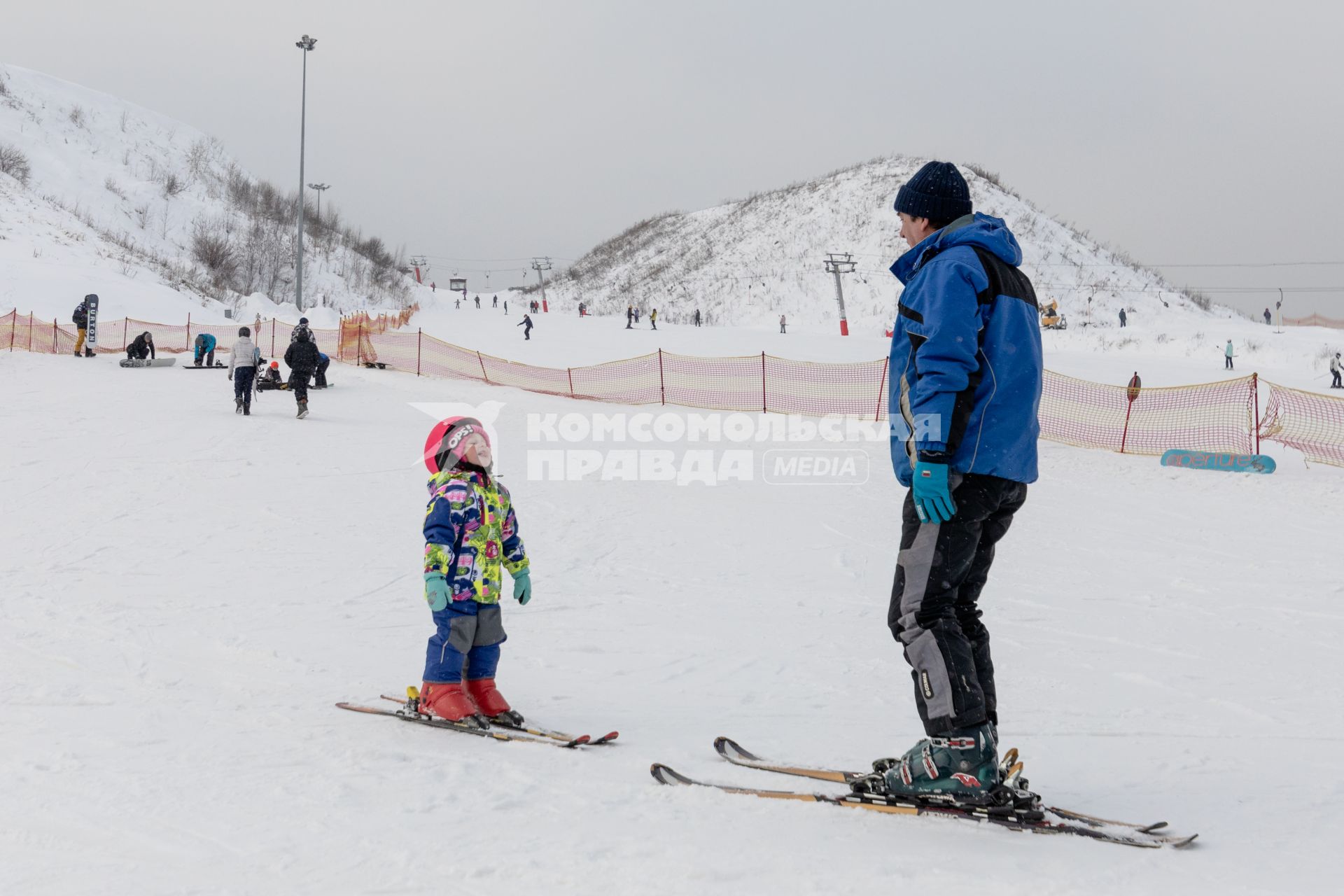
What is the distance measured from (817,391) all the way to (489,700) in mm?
Answer: 16810

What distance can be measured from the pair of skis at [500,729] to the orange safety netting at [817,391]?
7533 millimetres

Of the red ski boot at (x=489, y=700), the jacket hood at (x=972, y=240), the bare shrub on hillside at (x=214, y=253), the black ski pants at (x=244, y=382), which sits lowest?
the red ski boot at (x=489, y=700)

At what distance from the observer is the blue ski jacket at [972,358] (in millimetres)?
3070

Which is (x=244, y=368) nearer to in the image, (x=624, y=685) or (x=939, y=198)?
(x=624, y=685)

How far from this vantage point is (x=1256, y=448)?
48.0 feet

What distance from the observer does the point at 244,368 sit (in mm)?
15766

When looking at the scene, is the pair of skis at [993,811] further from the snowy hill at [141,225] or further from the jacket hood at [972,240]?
the snowy hill at [141,225]

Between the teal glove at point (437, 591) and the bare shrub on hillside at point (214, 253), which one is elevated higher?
the bare shrub on hillside at point (214, 253)

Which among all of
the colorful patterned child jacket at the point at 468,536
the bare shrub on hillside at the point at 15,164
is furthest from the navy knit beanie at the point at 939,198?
the bare shrub on hillside at the point at 15,164

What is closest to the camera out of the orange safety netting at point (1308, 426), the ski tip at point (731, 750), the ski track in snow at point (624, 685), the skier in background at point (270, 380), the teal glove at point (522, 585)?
the ski track in snow at point (624, 685)

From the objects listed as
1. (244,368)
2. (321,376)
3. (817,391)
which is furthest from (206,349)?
(817,391)

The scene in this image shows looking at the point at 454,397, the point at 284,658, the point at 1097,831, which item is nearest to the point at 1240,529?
the point at 1097,831

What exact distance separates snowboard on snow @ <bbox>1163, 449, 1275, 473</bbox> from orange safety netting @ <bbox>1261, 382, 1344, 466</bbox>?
867 mm

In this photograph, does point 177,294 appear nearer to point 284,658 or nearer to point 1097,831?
point 284,658
